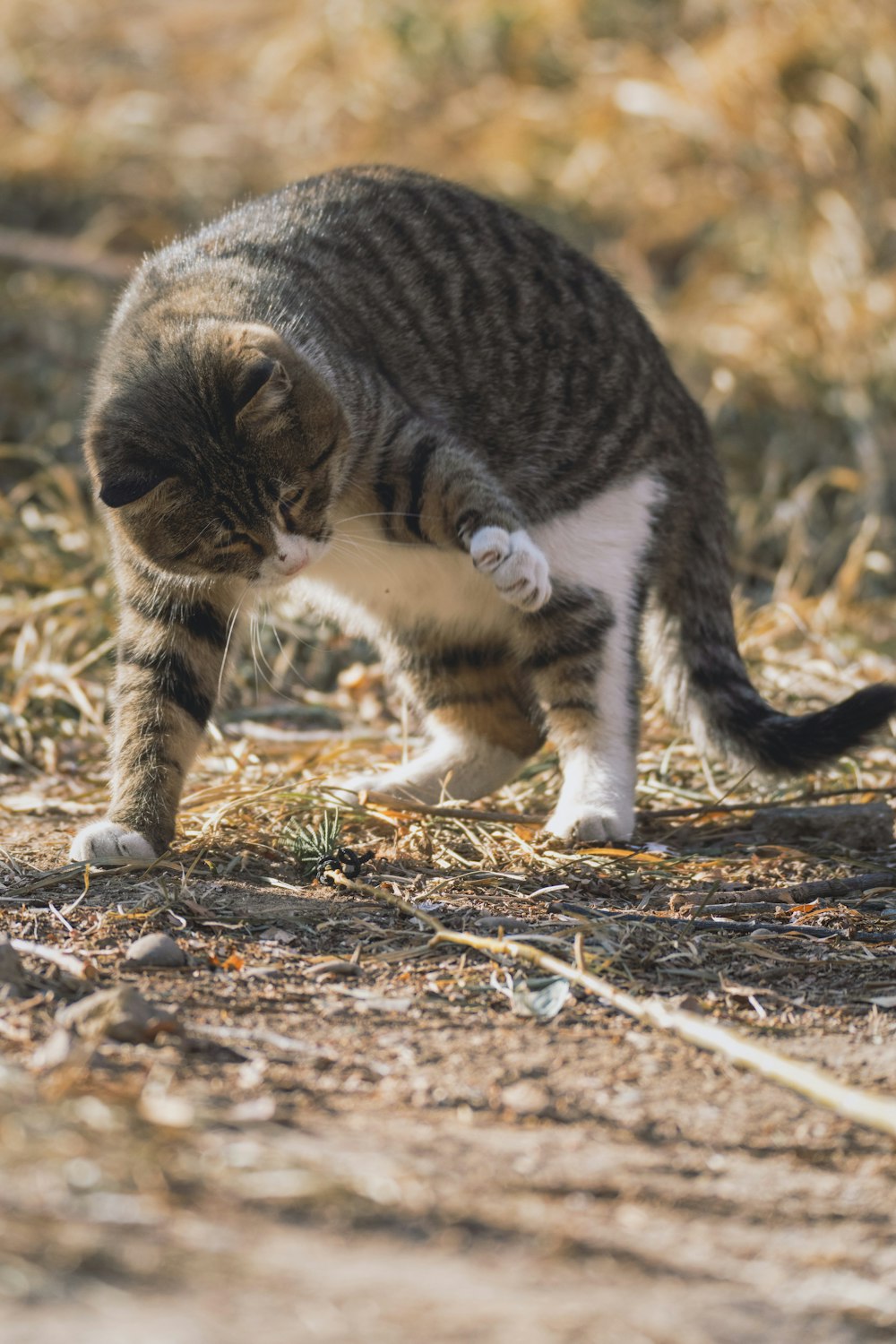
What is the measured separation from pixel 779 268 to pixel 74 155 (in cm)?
396

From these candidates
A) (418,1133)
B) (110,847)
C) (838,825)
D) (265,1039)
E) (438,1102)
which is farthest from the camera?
(838,825)

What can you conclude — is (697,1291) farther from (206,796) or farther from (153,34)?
(153,34)

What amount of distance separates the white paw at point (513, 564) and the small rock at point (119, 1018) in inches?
49.7

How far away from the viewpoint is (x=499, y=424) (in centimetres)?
342

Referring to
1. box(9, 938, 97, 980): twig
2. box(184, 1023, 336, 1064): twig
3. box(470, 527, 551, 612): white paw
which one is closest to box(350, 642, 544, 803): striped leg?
box(470, 527, 551, 612): white paw

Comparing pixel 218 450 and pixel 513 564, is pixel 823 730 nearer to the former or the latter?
pixel 513 564

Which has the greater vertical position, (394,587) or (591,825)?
(394,587)

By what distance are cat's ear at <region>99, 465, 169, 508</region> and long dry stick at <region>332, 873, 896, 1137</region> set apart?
883 millimetres

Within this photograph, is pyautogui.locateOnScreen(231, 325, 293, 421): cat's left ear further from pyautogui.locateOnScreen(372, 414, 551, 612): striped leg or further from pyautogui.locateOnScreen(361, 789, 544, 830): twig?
pyautogui.locateOnScreen(361, 789, 544, 830): twig

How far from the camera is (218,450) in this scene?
2902mm

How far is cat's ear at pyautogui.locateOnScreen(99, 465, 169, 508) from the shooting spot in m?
2.80

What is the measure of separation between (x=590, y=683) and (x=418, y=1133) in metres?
1.69

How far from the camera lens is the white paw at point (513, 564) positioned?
297 cm

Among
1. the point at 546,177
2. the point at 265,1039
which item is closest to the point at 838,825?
the point at 265,1039
